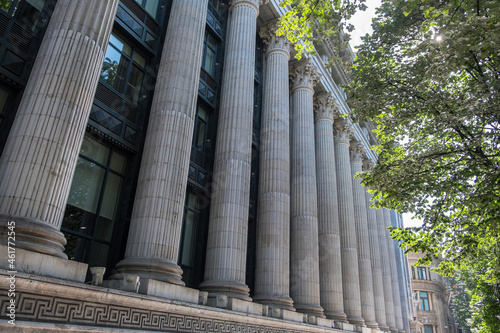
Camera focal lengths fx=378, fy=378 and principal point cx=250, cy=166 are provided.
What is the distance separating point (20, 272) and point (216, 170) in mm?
10749

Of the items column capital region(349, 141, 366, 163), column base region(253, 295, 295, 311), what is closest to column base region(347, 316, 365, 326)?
column base region(253, 295, 295, 311)

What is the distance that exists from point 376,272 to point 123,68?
28.7m

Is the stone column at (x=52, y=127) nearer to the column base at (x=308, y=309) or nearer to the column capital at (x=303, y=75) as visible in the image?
the column base at (x=308, y=309)

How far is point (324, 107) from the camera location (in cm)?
3153

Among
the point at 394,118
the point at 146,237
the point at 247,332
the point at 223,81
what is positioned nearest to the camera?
the point at 146,237

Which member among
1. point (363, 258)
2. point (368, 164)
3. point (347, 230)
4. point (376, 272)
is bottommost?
point (376, 272)

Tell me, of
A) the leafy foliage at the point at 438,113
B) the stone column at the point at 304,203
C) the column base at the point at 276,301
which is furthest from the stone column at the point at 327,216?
the leafy foliage at the point at 438,113

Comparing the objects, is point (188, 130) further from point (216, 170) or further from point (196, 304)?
point (196, 304)

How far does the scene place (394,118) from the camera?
48.2 ft

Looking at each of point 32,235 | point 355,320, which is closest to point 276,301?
point 355,320

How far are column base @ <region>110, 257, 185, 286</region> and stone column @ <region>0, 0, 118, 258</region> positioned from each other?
2882 mm

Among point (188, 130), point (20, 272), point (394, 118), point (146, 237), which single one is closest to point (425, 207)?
point (394, 118)

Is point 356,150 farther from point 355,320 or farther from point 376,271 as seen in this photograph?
point 355,320

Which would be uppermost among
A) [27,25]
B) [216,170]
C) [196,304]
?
[27,25]
